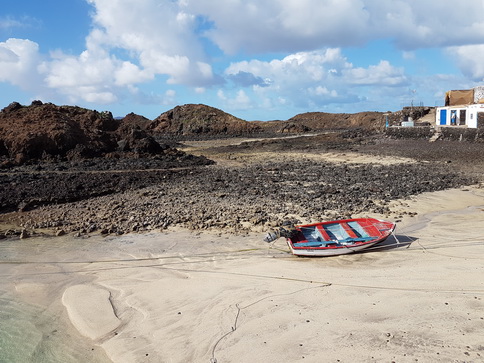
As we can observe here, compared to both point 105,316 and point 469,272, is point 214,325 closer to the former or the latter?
point 105,316

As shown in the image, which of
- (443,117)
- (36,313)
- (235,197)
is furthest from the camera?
(443,117)

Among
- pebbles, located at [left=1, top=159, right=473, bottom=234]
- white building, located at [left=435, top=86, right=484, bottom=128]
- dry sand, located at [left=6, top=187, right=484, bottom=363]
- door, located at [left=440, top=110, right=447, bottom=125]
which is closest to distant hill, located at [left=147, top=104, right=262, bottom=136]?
white building, located at [left=435, top=86, right=484, bottom=128]

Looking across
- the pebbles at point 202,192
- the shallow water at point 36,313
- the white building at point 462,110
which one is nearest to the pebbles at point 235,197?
the pebbles at point 202,192

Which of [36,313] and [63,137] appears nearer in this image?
[36,313]

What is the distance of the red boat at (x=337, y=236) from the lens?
32.3ft

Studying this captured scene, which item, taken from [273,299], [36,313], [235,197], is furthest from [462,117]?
[36,313]

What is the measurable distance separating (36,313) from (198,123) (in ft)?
206

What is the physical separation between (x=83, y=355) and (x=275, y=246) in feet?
18.1

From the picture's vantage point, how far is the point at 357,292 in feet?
25.7

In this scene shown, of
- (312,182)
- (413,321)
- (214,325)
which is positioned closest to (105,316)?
(214,325)

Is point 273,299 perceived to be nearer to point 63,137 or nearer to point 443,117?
point 63,137

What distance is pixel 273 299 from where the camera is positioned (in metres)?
7.79

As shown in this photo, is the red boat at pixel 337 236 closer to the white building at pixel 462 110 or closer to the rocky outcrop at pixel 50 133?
the rocky outcrop at pixel 50 133

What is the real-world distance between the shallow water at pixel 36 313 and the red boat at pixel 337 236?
5091 millimetres
